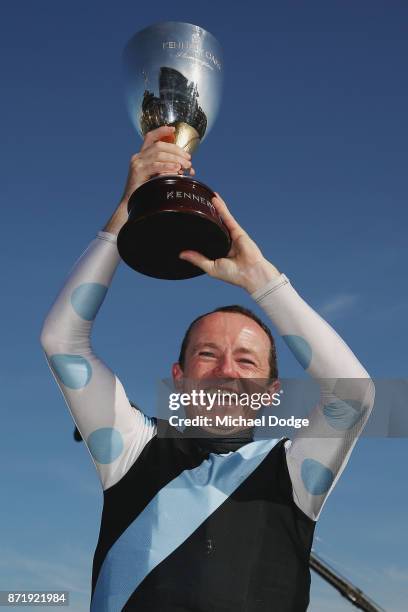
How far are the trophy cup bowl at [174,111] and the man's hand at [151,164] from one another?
0.54ft

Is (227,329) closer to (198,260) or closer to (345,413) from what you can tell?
(198,260)

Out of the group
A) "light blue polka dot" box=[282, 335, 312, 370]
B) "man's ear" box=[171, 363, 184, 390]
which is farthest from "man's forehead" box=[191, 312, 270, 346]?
"light blue polka dot" box=[282, 335, 312, 370]

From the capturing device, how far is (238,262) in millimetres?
4047

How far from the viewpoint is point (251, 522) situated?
371 centimetres

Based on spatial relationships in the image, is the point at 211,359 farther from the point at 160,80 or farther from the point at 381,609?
the point at 381,609

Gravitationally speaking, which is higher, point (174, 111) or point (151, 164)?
point (174, 111)

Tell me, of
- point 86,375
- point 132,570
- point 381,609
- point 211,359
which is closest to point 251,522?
point 132,570

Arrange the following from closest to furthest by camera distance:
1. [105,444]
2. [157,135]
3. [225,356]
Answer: [105,444]
[225,356]
[157,135]

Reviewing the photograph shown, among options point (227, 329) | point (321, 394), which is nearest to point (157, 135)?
point (227, 329)

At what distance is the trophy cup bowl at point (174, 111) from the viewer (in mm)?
3916

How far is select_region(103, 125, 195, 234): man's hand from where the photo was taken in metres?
4.10

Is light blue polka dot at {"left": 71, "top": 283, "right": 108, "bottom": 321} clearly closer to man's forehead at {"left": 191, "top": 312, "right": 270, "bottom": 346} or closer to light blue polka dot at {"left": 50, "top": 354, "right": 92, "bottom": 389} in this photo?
light blue polka dot at {"left": 50, "top": 354, "right": 92, "bottom": 389}

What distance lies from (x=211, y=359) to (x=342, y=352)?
0.82 m

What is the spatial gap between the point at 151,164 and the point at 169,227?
0.49 m
